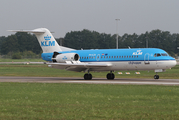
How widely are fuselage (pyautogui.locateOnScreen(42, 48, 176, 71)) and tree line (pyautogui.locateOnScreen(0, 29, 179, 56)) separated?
103 m

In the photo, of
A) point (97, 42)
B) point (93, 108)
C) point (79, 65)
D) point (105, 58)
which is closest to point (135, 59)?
point (105, 58)

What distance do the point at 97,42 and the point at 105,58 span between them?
11520 centimetres

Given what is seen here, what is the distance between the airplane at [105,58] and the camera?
32.5m

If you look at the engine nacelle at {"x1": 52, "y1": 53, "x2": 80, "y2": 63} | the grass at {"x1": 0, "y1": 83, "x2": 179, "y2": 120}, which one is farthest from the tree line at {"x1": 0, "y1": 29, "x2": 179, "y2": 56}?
the grass at {"x1": 0, "y1": 83, "x2": 179, "y2": 120}

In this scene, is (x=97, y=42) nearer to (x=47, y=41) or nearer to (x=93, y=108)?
(x=47, y=41)

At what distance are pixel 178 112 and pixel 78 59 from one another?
85.6 feet

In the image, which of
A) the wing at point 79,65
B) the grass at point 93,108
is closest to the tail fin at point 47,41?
the wing at point 79,65

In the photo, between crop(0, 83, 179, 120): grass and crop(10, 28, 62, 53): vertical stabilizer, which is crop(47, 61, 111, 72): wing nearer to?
crop(10, 28, 62, 53): vertical stabilizer

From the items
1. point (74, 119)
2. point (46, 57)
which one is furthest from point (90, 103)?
point (46, 57)

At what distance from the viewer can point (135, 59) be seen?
33094 mm

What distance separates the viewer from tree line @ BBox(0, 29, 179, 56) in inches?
5610

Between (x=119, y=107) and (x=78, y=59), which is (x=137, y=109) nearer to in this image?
(x=119, y=107)

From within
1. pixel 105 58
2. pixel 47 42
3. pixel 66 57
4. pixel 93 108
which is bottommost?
pixel 93 108

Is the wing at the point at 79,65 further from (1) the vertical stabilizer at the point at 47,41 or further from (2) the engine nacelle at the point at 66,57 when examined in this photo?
(1) the vertical stabilizer at the point at 47,41
